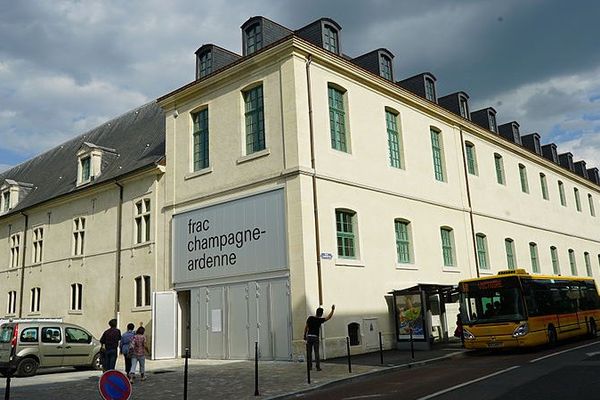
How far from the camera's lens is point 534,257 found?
3216 centimetres

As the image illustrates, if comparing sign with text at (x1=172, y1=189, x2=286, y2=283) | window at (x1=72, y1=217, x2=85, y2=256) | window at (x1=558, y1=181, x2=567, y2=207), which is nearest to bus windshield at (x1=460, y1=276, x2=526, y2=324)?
sign with text at (x1=172, y1=189, x2=286, y2=283)

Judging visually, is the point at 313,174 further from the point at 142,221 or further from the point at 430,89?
the point at 430,89

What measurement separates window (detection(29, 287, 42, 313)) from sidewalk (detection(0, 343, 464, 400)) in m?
12.6

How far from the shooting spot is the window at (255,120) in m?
19.7

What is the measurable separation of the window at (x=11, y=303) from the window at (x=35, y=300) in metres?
2.10

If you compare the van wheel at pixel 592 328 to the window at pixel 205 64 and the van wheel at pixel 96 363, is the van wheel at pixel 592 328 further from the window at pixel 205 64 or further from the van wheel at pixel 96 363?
the van wheel at pixel 96 363

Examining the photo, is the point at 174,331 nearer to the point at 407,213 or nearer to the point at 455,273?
the point at 407,213

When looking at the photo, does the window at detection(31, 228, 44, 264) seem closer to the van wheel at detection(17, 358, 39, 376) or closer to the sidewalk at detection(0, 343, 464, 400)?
the sidewalk at detection(0, 343, 464, 400)

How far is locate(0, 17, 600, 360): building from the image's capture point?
1816cm

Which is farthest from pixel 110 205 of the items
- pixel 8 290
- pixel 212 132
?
pixel 8 290

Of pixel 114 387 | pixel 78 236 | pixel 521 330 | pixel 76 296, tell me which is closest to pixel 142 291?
pixel 76 296

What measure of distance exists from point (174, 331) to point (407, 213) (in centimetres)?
1016

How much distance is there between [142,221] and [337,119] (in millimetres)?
9728

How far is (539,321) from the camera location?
56.1ft
